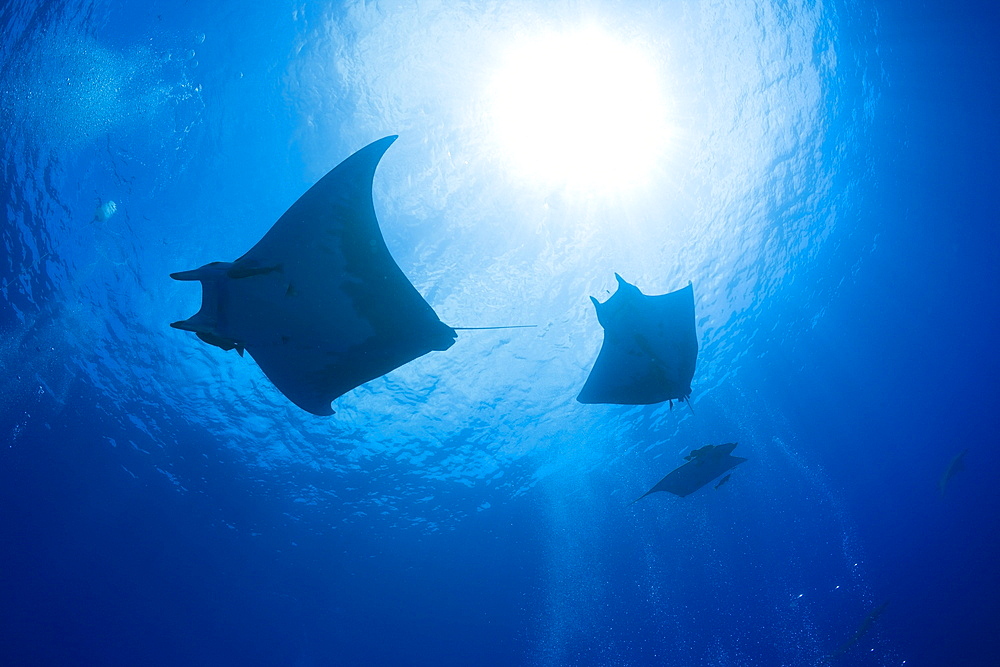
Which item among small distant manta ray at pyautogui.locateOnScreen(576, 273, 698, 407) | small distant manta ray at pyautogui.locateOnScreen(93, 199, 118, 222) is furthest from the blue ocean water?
small distant manta ray at pyautogui.locateOnScreen(576, 273, 698, 407)

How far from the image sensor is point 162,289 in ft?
33.9

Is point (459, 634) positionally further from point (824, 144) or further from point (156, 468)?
point (824, 144)

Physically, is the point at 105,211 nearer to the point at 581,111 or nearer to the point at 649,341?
the point at 581,111

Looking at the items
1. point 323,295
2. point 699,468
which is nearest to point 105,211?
point 323,295

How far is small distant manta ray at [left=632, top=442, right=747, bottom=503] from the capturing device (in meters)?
6.48

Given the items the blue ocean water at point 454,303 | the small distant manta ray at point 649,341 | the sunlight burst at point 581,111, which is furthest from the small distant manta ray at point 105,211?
the small distant manta ray at point 649,341

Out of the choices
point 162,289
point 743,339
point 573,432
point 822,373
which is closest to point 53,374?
point 162,289

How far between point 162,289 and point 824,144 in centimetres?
1811

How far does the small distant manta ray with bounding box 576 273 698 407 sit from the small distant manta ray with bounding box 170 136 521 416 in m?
2.47

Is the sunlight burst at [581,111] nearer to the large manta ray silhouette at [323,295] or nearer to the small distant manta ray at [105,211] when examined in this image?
the large manta ray silhouette at [323,295]

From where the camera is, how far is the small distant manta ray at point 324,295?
3.67 metres

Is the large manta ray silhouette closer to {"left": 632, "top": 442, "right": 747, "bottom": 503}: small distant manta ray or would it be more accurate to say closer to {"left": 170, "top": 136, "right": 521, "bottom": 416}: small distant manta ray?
{"left": 170, "top": 136, "right": 521, "bottom": 416}: small distant manta ray

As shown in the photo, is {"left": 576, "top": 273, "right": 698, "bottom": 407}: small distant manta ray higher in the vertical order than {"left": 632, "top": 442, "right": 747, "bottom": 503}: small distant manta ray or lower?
higher

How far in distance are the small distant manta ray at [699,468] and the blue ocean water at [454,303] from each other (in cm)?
637
